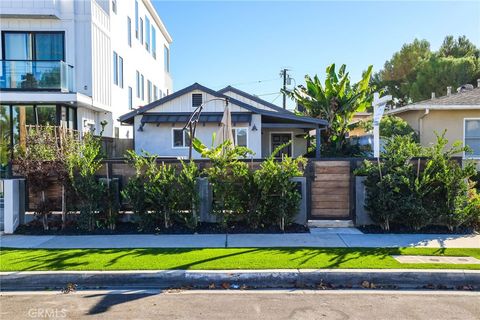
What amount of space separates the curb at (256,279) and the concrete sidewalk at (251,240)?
1.73 metres

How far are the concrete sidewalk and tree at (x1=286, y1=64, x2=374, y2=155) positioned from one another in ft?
37.5

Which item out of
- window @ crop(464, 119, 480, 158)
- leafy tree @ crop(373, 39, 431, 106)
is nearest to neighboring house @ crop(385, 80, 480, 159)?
window @ crop(464, 119, 480, 158)

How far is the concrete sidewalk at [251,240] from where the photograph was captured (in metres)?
7.89

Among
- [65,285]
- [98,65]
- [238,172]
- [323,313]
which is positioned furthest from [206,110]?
[323,313]

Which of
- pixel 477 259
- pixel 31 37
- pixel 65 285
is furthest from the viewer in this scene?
pixel 31 37

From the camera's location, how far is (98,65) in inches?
693

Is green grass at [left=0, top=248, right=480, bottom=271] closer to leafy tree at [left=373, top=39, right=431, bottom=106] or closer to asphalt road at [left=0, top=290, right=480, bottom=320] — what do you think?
asphalt road at [left=0, top=290, right=480, bottom=320]

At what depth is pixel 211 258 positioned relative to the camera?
6855 millimetres

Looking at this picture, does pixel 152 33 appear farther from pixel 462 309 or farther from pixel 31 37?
pixel 462 309

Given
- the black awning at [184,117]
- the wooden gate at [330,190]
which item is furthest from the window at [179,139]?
the wooden gate at [330,190]

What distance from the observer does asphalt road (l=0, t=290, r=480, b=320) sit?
190 inches

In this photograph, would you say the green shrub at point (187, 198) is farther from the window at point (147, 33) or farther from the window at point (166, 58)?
the window at point (166, 58)

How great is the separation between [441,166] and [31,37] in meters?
15.7

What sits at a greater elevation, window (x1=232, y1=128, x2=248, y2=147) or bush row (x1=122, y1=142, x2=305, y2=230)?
window (x1=232, y1=128, x2=248, y2=147)
